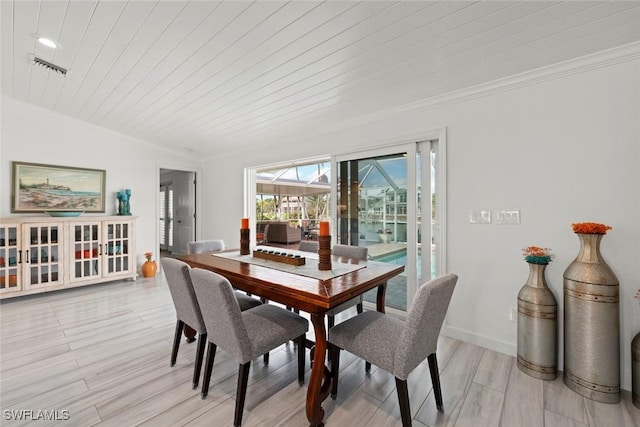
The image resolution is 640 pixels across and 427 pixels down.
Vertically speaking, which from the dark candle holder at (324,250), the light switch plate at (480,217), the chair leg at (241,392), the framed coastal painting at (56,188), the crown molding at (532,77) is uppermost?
the crown molding at (532,77)

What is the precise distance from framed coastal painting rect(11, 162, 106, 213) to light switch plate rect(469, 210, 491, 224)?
5.38 meters

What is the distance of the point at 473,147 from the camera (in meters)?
2.47

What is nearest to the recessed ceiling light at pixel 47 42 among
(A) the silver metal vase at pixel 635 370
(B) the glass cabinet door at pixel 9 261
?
(B) the glass cabinet door at pixel 9 261

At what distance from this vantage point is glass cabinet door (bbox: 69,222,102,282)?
393cm

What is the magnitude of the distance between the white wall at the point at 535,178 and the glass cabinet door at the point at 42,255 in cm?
470

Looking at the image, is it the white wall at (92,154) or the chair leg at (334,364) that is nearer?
the chair leg at (334,364)

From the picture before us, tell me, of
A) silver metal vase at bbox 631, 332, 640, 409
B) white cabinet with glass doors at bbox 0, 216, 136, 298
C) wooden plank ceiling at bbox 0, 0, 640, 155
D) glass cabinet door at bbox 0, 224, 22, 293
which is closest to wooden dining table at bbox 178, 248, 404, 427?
silver metal vase at bbox 631, 332, 640, 409

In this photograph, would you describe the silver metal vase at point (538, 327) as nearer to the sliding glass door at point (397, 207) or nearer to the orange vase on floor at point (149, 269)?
the sliding glass door at point (397, 207)

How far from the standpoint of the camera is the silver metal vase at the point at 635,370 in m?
1.67

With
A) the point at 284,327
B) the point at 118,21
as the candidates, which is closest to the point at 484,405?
the point at 284,327

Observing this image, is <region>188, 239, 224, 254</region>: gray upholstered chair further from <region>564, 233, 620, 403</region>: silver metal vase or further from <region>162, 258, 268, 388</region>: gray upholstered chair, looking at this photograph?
<region>564, 233, 620, 403</region>: silver metal vase

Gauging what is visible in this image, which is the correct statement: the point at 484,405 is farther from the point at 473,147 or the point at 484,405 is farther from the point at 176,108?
the point at 176,108

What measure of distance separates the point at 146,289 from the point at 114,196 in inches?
70.0

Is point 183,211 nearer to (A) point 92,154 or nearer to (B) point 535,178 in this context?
(A) point 92,154
